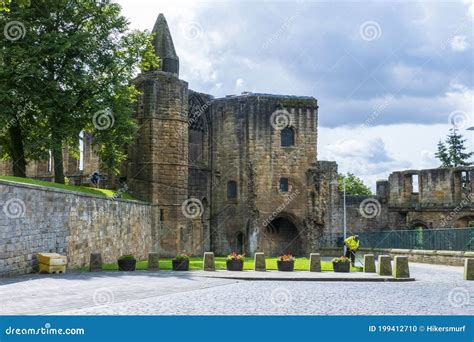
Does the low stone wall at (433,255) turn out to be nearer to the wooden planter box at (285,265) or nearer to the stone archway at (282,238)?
the stone archway at (282,238)

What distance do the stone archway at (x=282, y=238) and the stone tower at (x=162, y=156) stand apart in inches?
324

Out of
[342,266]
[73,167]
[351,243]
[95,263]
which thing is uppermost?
[73,167]

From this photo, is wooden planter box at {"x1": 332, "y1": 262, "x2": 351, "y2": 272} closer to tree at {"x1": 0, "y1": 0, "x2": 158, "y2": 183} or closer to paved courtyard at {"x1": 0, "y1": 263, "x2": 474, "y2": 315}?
paved courtyard at {"x1": 0, "y1": 263, "x2": 474, "y2": 315}

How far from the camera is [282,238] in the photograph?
1679 inches

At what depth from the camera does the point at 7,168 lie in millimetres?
42969

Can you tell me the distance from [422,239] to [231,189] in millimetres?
14405

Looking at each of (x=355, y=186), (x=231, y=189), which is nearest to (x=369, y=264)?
(x=231, y=189)

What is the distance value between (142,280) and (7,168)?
28.3 m

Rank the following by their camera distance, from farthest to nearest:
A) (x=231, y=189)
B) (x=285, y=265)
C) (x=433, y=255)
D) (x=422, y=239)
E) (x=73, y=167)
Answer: (x=231, y=189)
(x=73, y=167)
(x=422, y=239)
(x=433, y=255)
(x=285, y=265)

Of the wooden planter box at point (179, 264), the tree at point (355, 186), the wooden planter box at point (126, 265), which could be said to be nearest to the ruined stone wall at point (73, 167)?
the wooden planter box at point (179, 264)

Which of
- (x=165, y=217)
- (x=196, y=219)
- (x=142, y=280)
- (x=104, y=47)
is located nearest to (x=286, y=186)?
(x=196, y=219)

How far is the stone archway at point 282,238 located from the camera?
4188 centimetres

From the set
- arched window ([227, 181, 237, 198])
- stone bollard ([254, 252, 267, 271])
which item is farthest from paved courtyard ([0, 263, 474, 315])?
arched window ([227, 181, 237, 198])

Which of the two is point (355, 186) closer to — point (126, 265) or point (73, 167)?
point (73, 167)
